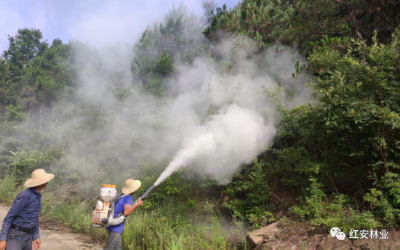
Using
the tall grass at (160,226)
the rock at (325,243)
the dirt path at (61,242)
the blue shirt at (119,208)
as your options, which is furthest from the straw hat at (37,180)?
the rock at (325,243)

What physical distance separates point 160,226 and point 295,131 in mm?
3692

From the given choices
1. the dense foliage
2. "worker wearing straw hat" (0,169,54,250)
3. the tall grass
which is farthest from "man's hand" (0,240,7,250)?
the dense foliage

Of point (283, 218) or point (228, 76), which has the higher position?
point (228, 76)

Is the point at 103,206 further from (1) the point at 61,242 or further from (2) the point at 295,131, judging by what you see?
(2) the point at 295,131

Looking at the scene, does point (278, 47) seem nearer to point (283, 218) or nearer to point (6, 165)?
point (283, 218)

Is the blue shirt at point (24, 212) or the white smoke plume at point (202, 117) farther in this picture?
the white smoke plume at point (202, 117)

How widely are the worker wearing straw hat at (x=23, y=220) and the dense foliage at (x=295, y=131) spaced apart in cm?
306

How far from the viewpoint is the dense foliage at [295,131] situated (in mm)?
3906

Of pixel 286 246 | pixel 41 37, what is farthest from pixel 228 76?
pixel 41 37

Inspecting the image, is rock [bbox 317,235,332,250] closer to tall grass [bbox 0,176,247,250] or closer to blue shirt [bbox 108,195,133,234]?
tall grass [bbox 0,176,247,250]

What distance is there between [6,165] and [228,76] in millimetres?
9467

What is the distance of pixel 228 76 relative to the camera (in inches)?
302

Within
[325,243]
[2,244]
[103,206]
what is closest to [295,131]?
[325,243]

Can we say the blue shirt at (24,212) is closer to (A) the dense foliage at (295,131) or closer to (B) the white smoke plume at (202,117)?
(B) the white smoke plume at (202,117)
